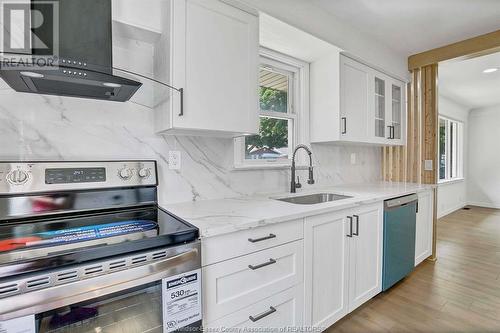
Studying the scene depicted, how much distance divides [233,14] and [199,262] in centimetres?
134

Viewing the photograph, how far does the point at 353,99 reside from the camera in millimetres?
2410

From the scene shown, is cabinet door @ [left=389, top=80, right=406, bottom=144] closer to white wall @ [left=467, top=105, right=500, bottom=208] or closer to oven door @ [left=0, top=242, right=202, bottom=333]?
oven door @ [left=0, top=242, right=202, bottom=333]

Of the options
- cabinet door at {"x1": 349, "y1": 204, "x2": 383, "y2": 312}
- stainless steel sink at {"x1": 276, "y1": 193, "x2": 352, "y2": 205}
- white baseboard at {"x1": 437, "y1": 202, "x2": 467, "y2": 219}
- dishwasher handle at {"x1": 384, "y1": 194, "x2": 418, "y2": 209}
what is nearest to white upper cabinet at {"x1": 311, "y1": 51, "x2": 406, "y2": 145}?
stainless steel sink at {"x1": 276, "y1": 193, "x2": 352, "y2": 205}

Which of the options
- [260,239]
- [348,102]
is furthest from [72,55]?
[348,102]

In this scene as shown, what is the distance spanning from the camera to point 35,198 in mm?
1143

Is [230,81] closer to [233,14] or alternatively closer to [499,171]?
[233,14]

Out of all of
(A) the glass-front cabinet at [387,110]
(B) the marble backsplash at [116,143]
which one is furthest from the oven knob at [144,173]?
(A) the glass-front cabinet at [387,110]

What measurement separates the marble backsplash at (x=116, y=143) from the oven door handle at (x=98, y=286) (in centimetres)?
64

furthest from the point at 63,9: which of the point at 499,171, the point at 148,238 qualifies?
the point at 499,171

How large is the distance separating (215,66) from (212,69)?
27 millimetres

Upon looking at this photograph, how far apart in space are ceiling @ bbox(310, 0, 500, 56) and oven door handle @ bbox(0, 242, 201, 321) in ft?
6.75

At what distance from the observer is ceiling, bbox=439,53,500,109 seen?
329 centimetres

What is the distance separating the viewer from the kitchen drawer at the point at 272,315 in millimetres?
1177

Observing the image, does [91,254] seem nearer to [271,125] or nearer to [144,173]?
[144,173]
